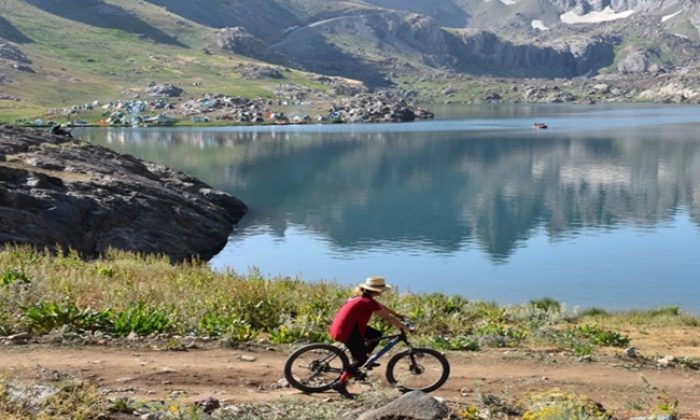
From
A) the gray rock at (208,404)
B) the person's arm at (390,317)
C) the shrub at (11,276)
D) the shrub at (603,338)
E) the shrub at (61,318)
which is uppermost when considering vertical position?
the person's arm at (390,317)

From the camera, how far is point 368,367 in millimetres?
15406

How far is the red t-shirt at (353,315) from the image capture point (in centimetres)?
1487

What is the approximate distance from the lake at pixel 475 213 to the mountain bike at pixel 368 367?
34108 mm

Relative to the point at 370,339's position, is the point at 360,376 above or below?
below

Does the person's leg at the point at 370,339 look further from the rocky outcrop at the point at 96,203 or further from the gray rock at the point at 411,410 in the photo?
the rocky outcrop at the point at 96,203

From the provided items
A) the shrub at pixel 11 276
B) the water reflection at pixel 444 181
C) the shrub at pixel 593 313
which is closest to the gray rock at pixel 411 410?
the shrub at pixel 11 276

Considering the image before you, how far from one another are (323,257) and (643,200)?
1929 inches

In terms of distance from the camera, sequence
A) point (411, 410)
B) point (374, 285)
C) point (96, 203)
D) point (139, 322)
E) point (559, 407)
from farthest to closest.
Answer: point (96, 203) → point (139, 322) → point (374, 285) → point (411, 410) → point (559, 407)

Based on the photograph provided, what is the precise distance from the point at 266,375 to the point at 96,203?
1754 inches

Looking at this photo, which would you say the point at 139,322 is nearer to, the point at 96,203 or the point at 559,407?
the point at 559,407

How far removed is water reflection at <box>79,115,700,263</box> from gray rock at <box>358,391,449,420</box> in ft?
175

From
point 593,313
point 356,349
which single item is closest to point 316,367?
point 356,349

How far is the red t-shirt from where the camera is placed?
1487 centimetres

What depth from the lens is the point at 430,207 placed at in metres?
90.2
